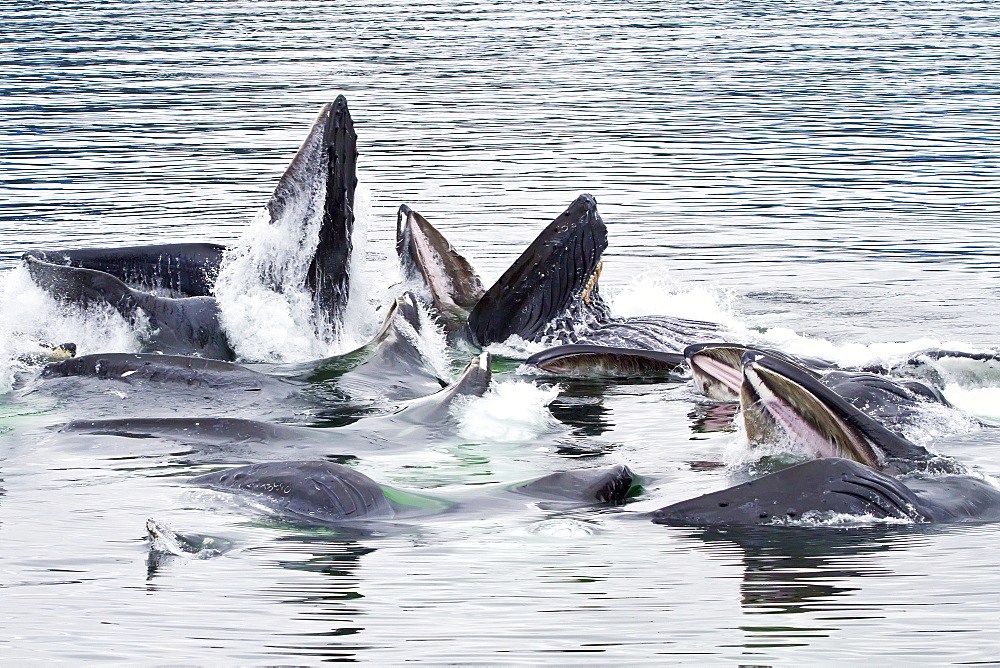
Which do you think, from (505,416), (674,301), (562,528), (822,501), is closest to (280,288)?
(505,416)

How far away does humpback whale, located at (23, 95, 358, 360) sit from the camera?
1145 centimetres

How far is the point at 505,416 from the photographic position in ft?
32.6

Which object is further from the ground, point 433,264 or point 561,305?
point 433,264

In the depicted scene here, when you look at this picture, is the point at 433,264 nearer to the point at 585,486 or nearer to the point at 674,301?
Result: the point at 674,301

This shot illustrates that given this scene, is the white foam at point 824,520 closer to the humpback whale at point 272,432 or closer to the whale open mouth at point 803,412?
the whale open mouth at point 803,412

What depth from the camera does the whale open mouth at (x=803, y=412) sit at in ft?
25.5

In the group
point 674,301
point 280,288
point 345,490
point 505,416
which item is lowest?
point 674,301

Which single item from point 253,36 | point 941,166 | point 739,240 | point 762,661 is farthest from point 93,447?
point 253,36

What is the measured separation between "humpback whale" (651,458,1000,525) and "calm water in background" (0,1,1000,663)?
16 centimetres

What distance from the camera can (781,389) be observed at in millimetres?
7789

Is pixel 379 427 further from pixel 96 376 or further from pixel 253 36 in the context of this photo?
pixel 253 36

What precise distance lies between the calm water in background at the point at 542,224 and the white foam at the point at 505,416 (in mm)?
228

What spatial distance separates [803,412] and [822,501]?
2.33ft

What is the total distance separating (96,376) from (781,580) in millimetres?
5819
